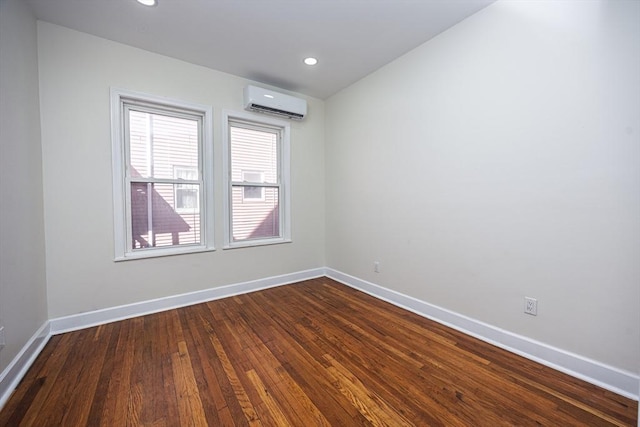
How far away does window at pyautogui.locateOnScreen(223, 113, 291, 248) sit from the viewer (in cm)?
320

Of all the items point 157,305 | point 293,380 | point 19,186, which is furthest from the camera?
point 157,305

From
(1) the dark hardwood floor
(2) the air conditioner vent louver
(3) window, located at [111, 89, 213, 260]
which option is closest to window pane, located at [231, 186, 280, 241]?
(3) window, located at [111, 89, 213, 260]

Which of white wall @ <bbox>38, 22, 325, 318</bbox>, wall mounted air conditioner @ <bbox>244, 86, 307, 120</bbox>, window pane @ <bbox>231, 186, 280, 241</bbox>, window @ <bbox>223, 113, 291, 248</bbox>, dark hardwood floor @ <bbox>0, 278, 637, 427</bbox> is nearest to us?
dark hardwood floor @ <bbox>0, 278, 637, 427</bbox>

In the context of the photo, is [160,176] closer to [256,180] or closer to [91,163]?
[91,163]

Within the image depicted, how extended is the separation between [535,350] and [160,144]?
3.84m

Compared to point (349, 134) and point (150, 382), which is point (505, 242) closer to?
point (349, 134)

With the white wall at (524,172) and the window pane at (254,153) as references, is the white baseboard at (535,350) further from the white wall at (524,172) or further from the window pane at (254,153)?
the window pane at (254,153)

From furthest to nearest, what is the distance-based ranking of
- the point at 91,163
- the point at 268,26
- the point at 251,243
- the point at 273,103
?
the point at 251,243 → the point at 273,103 → the point at 91,163 → the point at 268,26

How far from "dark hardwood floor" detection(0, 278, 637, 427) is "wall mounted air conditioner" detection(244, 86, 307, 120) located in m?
2.46

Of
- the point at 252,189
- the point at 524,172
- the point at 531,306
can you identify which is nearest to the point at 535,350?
the point at 531,306

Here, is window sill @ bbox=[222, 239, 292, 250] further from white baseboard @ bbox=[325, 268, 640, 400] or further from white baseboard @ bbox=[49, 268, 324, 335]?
white baseboard @ bbox=[325, 268, 640, 400]

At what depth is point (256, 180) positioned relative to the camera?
3439mm

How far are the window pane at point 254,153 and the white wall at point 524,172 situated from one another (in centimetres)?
152

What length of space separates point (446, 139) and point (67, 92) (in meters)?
3.42
